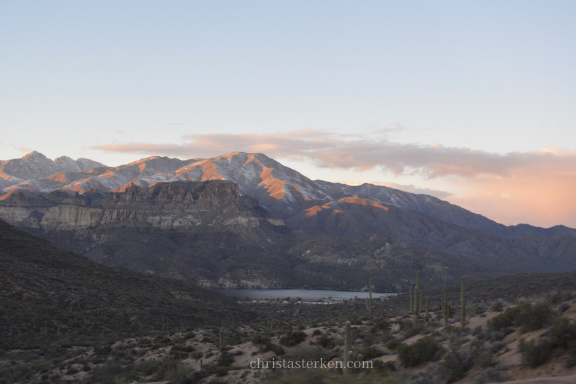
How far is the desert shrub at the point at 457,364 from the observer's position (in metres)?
15.5

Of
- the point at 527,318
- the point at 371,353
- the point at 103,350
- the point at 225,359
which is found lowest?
the point at 103,350

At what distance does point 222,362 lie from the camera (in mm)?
26594

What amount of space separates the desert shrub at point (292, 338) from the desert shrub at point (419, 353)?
11194 millimetres

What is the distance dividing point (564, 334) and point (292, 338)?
18.0m

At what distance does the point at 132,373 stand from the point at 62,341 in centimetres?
1649

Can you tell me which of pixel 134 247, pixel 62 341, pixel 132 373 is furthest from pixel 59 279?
pixel 134 247

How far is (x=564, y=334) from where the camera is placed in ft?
46.6

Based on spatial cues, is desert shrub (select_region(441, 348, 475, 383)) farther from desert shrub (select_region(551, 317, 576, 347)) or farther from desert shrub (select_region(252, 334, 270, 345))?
desert shrub (select_region(252, 334, 270, 345))

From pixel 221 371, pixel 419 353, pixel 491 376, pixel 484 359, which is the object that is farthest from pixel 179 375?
pixel 491 376

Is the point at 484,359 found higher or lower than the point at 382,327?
higher

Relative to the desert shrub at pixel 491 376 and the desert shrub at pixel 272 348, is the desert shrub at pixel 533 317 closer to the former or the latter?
the desert shrub at pixel 491 376

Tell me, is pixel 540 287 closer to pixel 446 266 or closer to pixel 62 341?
pixel 62 341

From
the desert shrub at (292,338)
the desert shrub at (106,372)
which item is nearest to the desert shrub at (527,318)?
the desert shrub at (292,338)

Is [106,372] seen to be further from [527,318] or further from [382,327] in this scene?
[527,318]
